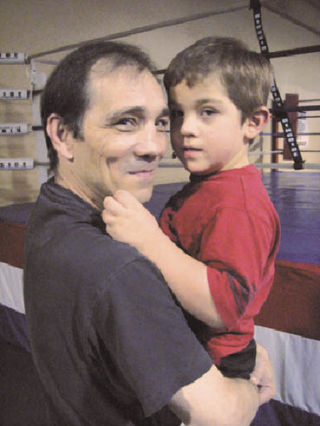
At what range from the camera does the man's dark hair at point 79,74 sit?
2.06 feet

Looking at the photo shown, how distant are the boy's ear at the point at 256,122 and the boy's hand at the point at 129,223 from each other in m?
0.35

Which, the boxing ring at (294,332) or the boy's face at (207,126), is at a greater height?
the boy's face at (207,126)

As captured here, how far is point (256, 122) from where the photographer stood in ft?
2.78

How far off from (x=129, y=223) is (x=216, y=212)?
18 cm

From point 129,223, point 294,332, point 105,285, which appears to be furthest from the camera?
point 294,332

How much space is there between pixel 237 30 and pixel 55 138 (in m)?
4.91

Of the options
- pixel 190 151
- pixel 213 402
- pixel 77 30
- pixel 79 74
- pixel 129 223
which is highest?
pixel 77 30

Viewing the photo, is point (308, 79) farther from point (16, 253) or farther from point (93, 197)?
point (93, 197)

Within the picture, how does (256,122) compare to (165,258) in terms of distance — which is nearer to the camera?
(165,258)

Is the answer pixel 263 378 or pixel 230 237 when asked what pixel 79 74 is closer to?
pixel 230 237

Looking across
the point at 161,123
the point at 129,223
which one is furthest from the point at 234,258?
the point at 161,123

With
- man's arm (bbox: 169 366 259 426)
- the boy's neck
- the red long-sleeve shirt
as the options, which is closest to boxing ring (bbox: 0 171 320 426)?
the red long-sleeve shirt

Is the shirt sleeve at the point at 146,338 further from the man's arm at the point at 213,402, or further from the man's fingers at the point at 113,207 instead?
the man's fingers at the point at 113,207

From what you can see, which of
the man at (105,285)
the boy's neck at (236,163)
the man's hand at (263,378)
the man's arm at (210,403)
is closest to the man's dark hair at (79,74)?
the man at (105,285)
